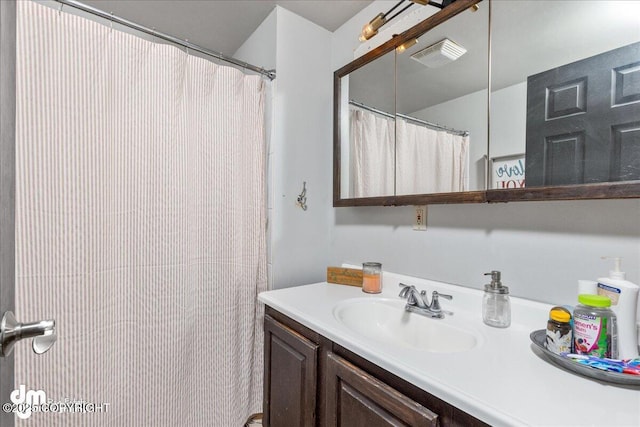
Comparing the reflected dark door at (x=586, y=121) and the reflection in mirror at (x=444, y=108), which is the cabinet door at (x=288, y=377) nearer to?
the reflection in mirror at (x=444, y=108)

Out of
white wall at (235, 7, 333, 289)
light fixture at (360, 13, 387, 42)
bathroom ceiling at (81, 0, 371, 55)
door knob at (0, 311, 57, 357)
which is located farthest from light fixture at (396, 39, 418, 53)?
door knob at (0, 311, 57, 357)

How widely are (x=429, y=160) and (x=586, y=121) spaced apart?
19.5 inches

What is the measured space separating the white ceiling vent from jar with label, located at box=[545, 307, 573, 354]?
0.95 meters

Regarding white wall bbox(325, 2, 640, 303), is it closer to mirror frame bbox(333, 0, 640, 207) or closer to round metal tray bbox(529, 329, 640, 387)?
mirror frame bbox(333, 0, 640, 207)

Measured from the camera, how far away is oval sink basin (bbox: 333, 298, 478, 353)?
927 millimetres

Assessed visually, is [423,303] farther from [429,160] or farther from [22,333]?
[22,333]

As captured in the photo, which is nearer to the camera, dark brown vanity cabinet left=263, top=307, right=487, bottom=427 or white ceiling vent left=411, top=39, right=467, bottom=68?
dark brown vanity cabinet left=263, top=307, right=487, bottom=427

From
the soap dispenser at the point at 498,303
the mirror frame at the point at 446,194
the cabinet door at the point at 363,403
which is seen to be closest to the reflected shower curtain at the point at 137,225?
the mirror frame at the point at 446,194

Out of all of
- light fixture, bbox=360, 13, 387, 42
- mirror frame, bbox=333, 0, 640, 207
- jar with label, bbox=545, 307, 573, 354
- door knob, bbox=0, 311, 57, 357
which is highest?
light fixture, bbox=360, 13, 387, 42

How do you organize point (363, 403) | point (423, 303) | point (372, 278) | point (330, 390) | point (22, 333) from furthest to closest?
point (372, 278) → point (423, 303) → point (330, 390) → point (363, 403) → point (22, 333)

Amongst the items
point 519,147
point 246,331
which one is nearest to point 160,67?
point 246,331

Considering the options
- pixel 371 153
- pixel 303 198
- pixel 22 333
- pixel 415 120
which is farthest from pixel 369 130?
pixel 22 333

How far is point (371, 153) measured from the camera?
1452 mm

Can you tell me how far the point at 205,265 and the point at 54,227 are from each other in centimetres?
56
